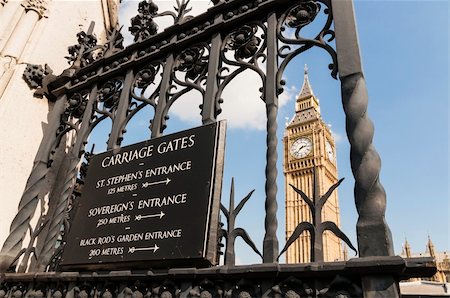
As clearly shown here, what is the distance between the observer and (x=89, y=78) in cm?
493

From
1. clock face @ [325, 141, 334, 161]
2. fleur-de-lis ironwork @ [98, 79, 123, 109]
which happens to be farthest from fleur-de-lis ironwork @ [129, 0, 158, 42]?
clock face @ [325, 141, 334, 161]

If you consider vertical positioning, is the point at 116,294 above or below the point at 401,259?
below

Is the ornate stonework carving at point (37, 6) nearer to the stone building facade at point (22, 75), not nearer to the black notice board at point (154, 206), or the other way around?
the stone building facade at point (22, 75)

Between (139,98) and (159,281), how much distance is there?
2.32m

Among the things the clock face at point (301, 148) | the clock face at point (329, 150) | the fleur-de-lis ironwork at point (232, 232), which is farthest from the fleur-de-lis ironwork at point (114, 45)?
the clock face at point (329, 150)

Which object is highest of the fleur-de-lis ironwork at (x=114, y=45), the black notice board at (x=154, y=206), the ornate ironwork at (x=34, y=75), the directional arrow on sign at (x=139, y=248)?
the fleur-de-lis ironwork at (x=114, y=45)

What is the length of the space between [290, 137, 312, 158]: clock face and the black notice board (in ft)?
190

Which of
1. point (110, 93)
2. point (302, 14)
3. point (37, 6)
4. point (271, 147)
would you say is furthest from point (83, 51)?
point (271, 147)

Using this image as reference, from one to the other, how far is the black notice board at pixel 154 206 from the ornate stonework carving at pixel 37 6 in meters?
3.33

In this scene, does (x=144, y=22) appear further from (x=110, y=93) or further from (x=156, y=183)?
(x=156, y=183)

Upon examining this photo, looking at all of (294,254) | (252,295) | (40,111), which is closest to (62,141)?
(40,111)

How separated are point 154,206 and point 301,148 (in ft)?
195

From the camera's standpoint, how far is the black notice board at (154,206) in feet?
9.16

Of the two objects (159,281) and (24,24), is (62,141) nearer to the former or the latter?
(24,24)
